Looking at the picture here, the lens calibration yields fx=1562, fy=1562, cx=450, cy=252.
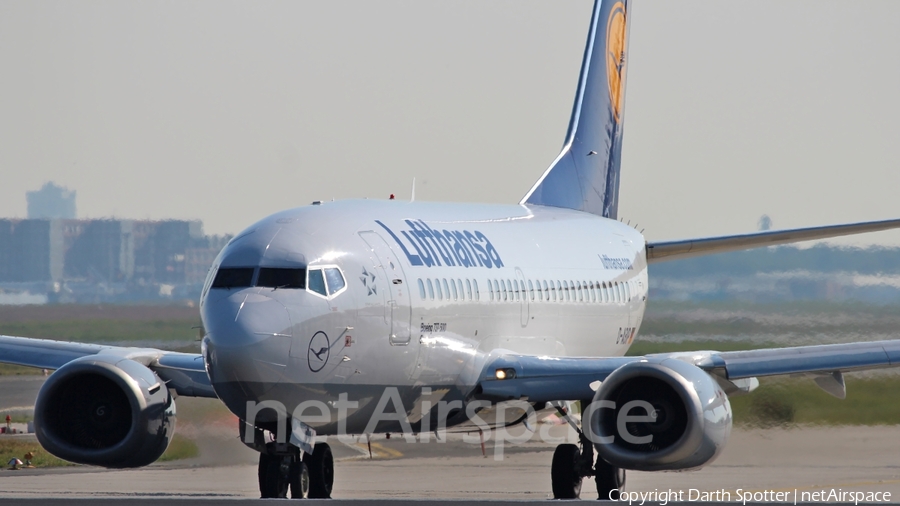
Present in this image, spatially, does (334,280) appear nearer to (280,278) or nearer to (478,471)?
(280,278)

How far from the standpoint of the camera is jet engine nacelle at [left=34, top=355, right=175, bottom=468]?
17.7m

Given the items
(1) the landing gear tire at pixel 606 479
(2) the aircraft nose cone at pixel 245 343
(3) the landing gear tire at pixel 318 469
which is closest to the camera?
(2) the aircraft nose cone at pixel 245 343

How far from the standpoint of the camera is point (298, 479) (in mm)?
17406

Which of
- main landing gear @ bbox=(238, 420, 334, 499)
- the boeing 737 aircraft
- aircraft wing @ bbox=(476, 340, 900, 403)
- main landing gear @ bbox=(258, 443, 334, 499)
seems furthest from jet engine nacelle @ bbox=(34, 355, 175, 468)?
aircraft wing @ bbox=(476, 340, 900, 403)

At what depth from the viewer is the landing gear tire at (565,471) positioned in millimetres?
20312

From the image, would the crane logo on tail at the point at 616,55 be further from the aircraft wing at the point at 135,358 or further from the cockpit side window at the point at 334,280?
the cockpit side window at the point at 334,280

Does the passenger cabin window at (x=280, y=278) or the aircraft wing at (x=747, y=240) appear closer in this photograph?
the passenger cabin window at (x=280, y=278)

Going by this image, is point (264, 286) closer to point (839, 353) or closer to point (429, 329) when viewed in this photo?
point (429, 329)

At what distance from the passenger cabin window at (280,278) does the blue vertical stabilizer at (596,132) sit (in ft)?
36.1

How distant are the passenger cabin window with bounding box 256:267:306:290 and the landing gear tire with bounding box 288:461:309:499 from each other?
9.10ft

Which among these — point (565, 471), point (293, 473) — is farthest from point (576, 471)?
point (293, 473)

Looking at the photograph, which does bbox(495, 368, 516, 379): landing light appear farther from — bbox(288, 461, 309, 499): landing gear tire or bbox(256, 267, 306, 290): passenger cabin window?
bbox(256, 267, 306, 290): passenger cabin window

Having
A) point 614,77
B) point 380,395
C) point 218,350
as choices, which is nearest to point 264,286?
point 218,350

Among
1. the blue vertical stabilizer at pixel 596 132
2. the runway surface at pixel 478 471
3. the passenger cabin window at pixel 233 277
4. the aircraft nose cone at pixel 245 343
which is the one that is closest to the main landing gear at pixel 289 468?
the aircraft nose cone at pixel 245 343
